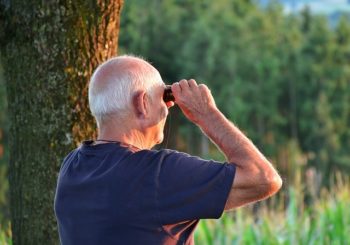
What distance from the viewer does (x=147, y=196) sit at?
2602 millimetres

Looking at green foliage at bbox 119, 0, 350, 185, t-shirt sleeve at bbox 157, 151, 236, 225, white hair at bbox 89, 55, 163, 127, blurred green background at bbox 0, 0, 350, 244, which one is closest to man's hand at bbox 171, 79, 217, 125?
white hair at bbox 89, 55, 163, 127

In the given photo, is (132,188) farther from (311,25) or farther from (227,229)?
(311,25)

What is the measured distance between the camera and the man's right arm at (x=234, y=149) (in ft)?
8.70

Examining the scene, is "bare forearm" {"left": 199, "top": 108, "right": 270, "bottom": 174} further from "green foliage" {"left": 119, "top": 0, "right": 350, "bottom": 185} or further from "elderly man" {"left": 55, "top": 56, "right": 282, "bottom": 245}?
"green foliage" {"left": 119, "top": 0, "right": 350, "bottom": 185}

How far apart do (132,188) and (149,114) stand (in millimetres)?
231

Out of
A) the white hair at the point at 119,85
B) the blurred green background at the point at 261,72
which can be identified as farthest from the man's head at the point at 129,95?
the blurred green background at the point at 261,72

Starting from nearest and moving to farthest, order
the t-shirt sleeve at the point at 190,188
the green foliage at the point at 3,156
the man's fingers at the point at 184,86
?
the t-shirt sleeve at the point at 190,188 → the man's fingers at the point at 184,86 → the green foliage at the point at 3,156

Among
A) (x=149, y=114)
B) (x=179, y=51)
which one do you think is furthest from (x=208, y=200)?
→ (x=179, y=51)

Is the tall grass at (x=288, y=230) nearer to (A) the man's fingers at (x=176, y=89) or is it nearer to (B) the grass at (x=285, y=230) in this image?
(B) the grass at (x=285, y=230)

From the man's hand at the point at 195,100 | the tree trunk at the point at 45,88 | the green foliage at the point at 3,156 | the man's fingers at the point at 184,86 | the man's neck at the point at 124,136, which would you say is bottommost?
the green foliage at the point at 3,156

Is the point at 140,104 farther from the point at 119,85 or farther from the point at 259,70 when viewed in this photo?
the point at 259,70

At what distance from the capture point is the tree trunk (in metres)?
4.27

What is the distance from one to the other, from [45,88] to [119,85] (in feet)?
5.42

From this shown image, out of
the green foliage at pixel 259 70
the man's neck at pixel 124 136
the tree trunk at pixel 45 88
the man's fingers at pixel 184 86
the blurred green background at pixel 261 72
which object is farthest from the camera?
the green foliage at pixel 259 70
